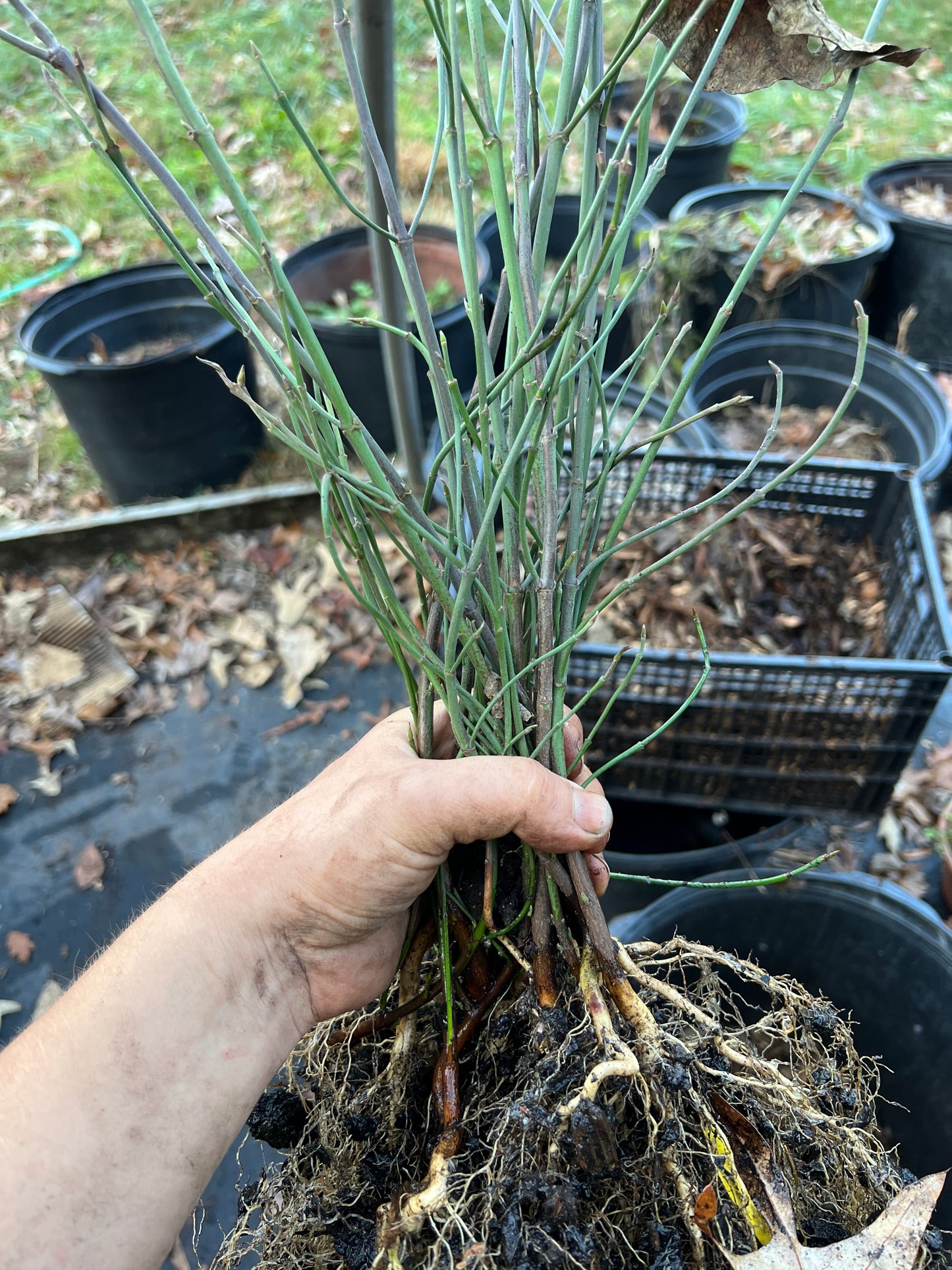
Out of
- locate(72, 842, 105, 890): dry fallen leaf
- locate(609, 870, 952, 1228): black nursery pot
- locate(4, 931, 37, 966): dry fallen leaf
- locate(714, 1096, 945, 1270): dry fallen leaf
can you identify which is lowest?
locate(4, 931, 37, 966): dry fallen leaf

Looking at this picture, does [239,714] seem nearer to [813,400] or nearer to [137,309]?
[137,309]

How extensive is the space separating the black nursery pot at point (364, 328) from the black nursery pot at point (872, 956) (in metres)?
1.91

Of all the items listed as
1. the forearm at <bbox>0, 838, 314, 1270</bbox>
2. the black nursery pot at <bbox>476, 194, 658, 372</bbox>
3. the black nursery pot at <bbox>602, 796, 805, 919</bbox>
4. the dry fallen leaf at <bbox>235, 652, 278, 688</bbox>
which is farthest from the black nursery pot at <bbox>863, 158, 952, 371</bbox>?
the forearm at <bbox>0, 838, 314, 1270</bbox>

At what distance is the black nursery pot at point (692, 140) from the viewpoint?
11.8 feet

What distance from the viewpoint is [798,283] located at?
298 cm

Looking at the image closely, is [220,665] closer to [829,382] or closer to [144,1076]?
[144,1076]

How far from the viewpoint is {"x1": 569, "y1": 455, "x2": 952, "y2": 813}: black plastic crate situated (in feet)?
5.26

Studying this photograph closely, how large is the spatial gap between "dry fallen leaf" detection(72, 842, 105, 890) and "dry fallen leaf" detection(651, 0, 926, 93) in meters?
2.25

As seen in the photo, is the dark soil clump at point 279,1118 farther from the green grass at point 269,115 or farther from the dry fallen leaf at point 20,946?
the green grass at point 269,115

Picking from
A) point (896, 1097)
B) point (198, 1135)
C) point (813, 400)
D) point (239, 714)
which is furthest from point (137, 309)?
point (896, 1097)

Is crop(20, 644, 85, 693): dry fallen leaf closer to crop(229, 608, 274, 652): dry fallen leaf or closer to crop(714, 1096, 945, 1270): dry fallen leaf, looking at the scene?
crop(229, 608, 274, 652): dry fallen leaf

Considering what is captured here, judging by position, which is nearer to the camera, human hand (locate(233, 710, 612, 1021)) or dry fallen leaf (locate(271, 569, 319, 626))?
human hand (locate(233, 710, 612, 1021))

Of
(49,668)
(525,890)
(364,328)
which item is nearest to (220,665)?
(49,668)

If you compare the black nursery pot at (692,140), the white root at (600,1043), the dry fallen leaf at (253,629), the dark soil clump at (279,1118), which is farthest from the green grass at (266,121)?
the white root at (600,1043)
